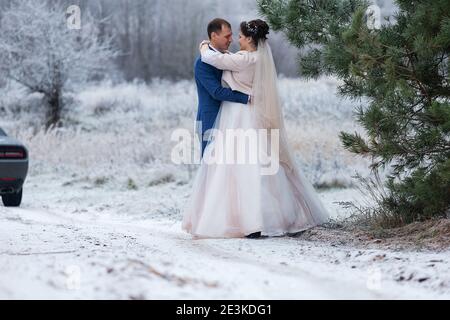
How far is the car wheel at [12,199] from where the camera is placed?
11.2m

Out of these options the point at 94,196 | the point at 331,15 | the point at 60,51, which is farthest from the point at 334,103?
the point at 331,15

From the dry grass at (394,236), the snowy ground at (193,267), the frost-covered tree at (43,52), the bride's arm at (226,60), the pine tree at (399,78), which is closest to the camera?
the snowy ground at (193,267)

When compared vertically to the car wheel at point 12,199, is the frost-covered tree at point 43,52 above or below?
above

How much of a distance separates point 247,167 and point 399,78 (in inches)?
63.7

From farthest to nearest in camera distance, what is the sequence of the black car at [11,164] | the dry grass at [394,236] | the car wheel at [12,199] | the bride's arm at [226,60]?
the car wheel at [12,199] < the black car at [11,164] < the bride's arm at [226,60] < the dry grass at [394,236]

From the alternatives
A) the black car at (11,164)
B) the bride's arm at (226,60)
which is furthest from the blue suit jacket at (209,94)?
the black car at (11,164)

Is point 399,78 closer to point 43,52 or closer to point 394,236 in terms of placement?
point 394,236

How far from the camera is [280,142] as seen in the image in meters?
7.63

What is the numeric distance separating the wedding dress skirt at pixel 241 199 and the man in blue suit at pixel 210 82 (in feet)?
0.28

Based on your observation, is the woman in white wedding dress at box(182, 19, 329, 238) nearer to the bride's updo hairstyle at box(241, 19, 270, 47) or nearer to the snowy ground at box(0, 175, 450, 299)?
the bride's updo hairstyle at box(241, 19, 270, 47)

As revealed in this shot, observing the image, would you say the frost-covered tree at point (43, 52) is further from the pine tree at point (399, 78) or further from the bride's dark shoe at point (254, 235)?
the bride's dark shoe at point (254, 235)

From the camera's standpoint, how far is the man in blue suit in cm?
751

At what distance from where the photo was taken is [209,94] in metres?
7.61
